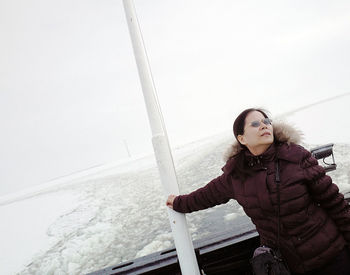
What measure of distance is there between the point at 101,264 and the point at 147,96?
3.07 meters

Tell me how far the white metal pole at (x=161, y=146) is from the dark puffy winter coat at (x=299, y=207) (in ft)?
1.60

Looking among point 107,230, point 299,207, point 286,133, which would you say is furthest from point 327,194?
point 107,230

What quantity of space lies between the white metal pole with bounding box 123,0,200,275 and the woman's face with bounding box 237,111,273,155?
530mm

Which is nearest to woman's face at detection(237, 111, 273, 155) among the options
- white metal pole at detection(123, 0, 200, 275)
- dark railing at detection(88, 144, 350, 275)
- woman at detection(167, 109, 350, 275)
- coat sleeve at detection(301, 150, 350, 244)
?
woman at detection(167, 109, 350, 275)

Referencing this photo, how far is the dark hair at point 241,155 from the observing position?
1.37 meters

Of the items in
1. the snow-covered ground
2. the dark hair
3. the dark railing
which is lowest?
the snow-covered ground

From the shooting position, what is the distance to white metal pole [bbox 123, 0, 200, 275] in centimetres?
145

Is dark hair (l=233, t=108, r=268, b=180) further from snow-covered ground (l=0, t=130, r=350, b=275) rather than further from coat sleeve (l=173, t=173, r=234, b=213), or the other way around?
snow-covered ground (l=0, t=130, r=350, b=275)

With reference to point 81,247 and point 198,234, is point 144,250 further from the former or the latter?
point 81,247

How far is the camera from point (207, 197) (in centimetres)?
156

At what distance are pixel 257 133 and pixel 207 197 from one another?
0.57m

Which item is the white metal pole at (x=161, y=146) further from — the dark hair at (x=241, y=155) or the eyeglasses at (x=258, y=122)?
the eyeglasses at (x=258, y=122)

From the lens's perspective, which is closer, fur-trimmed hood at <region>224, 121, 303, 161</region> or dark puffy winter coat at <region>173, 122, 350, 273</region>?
dark puffy winter coat at <region>173, 122, 350, 273</region>

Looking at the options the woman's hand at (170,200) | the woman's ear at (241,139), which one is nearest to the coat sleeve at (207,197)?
the woman's hand at (170,200)
